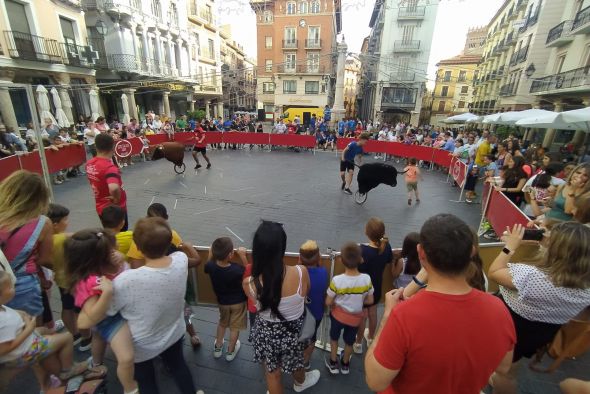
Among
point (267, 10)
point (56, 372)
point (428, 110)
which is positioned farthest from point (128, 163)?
point (428, 110)

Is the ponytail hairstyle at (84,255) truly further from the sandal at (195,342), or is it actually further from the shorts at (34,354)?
the sandal at (195,342)

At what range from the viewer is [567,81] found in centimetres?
1770

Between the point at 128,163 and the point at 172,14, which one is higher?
the point at 172,14

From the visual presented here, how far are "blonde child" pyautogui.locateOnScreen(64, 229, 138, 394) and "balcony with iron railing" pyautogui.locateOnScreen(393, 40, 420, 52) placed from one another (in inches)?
1437

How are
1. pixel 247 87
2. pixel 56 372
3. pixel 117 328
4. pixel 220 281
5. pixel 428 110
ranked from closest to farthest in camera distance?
pixel 117 328
pixel 56 372
pixel 220 281
pixel 428 110
pixel 247 87

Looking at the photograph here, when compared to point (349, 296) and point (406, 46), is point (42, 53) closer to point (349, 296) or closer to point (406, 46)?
point (349, 296)

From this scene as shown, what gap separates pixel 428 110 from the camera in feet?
169

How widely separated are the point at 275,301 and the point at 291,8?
136 ft

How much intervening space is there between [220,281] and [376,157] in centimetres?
1394

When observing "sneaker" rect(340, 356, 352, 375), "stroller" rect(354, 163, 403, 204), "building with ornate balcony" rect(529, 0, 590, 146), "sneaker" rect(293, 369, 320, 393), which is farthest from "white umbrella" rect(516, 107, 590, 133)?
"building with ornate balcony" rect(529, 0, 590, 146)

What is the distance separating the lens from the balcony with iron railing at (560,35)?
1807cm

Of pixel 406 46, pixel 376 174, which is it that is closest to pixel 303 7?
pixel 406 46

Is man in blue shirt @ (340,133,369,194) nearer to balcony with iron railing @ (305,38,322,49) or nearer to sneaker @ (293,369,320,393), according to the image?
sneaker @ (293,369,320,393)

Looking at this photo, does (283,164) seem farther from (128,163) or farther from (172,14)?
(172,14)
